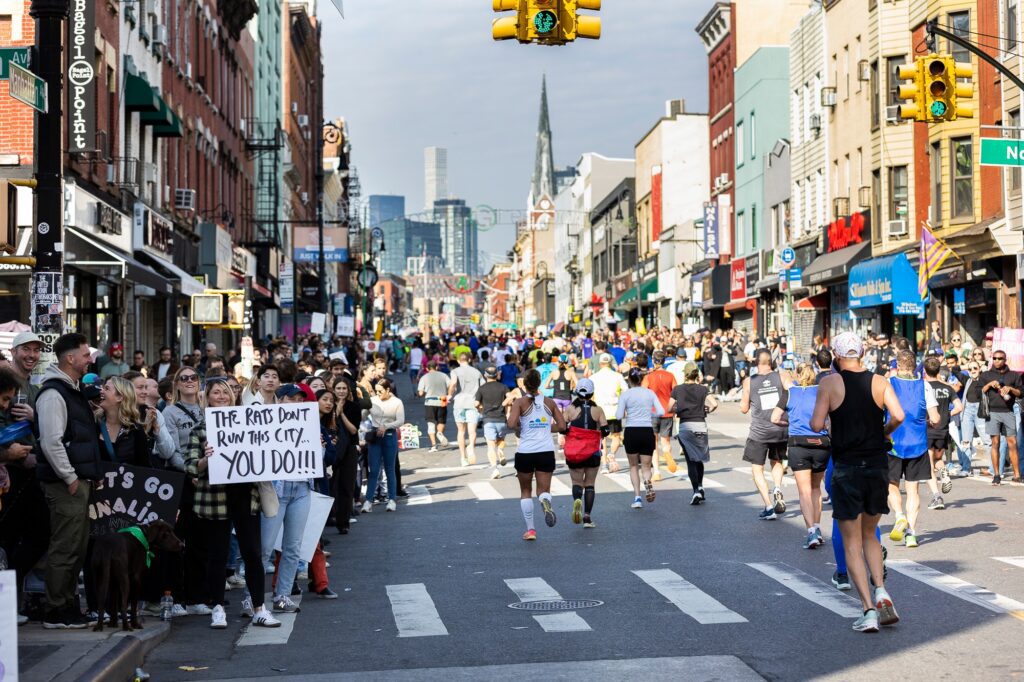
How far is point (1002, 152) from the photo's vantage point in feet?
71.7

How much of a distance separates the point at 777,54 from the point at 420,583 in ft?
154

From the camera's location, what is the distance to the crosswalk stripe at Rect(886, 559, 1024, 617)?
11.0 metres

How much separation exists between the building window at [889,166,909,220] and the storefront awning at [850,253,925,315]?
1.29 m

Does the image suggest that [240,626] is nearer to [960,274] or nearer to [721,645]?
[721,645]

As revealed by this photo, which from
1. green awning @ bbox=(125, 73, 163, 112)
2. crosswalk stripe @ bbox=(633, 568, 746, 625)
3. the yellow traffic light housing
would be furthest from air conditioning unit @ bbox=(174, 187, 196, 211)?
crosswalk stripe @ bbox=(633, 568, 746, 625)

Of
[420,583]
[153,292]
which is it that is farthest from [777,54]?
[420,583]

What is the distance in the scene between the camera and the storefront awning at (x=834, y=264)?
43.2 metres

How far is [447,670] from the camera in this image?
29.9ft

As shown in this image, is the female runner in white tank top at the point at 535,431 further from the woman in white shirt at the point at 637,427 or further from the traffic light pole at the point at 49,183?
the traffic light pole at the point at 49,183

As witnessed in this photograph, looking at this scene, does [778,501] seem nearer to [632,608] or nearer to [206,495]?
[632,608]

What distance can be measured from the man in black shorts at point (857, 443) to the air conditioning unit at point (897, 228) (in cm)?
3033

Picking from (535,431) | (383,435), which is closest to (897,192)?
(383,435)

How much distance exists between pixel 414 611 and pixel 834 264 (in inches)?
1387

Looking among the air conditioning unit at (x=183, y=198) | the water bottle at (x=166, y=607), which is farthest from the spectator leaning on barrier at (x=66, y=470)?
the air conditioning unit at (x=183, y=198)
